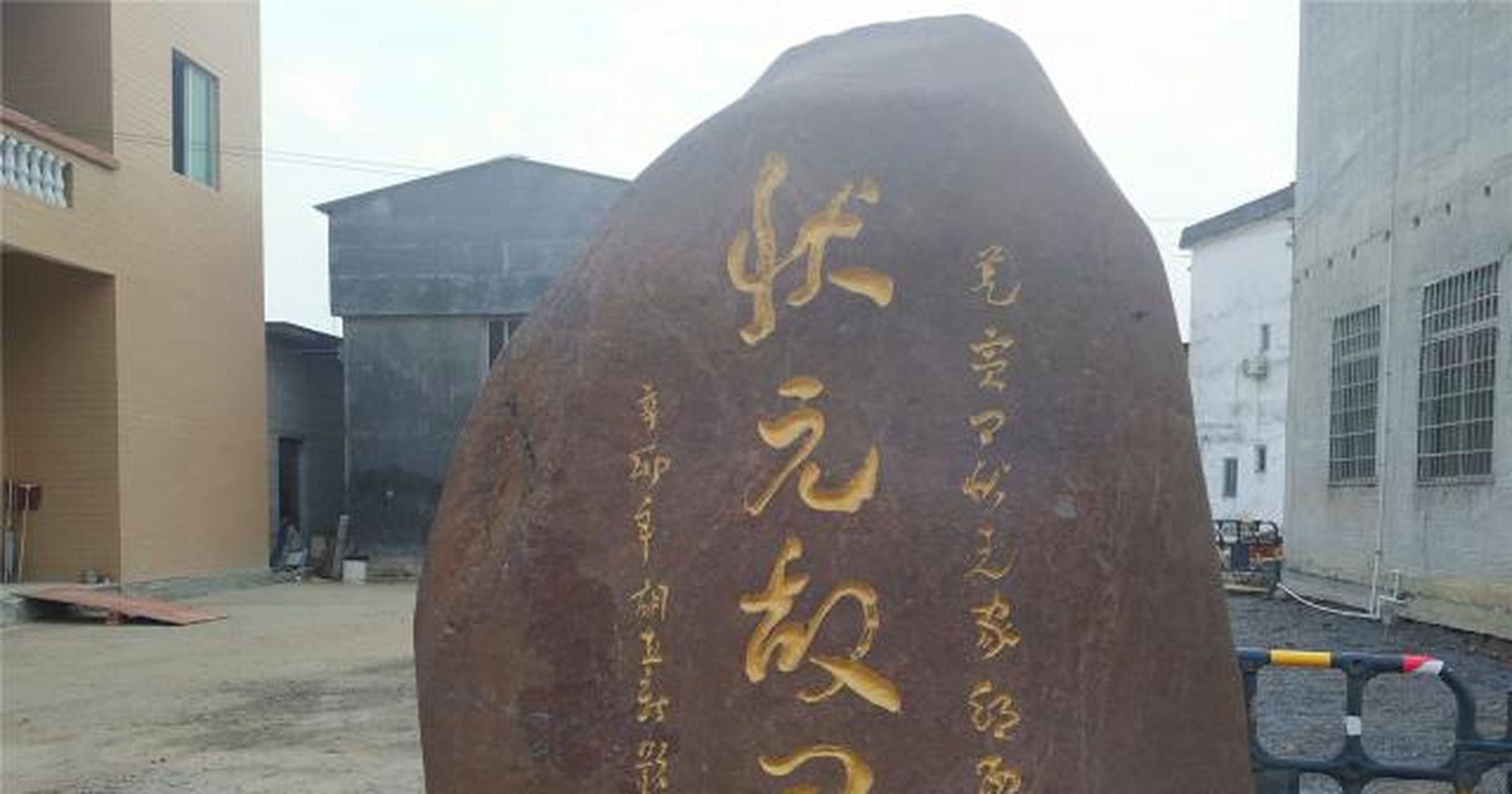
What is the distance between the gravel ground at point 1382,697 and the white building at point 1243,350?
11.2m

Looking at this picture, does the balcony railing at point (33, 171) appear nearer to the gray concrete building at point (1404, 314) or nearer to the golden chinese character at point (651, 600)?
the golden chinese character at point (651, 600)

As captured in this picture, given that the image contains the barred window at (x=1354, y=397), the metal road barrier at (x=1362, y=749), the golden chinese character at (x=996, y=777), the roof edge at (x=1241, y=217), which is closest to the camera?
the golden chinese character at (x=996, y=777)

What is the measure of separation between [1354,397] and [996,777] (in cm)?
954

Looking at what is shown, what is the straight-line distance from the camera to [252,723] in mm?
5766

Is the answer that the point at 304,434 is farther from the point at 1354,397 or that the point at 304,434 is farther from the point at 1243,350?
the point at 1243,350

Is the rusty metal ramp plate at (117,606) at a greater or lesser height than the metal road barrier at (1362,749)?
lesser

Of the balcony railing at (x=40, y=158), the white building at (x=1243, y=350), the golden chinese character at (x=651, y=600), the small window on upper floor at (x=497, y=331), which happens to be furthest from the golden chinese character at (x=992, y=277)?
the white building at (x=1243, y=350)

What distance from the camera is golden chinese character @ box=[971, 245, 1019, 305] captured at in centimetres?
222

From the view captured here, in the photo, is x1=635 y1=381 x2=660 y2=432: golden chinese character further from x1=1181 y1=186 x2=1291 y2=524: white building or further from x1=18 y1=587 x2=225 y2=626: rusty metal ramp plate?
x1=1181 y1=186 x2=1291 y2=524: white building

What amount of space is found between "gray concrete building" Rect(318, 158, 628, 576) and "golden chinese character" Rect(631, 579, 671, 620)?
1266 centimetres

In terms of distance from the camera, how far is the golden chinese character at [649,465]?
2223 mm

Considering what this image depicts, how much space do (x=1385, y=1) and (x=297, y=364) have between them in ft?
41.8

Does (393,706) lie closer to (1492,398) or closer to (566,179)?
(1492,398)

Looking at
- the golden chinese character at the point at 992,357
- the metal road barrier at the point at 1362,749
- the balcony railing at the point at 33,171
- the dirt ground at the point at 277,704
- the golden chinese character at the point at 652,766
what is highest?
the balcony railing at the point at 33,171
